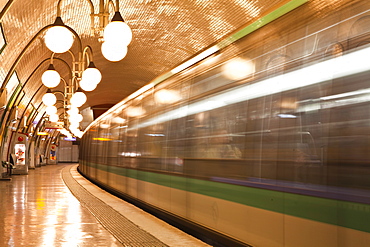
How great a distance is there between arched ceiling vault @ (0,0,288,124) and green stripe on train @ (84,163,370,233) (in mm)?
5968

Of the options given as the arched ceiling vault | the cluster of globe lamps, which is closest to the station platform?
the cluster of globe lamps

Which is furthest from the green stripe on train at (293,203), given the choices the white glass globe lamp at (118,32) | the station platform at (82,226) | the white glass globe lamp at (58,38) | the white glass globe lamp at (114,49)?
the white glass globe lamp at (58,38)

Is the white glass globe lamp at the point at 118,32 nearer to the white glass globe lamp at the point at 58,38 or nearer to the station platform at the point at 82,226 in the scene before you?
the white glass globe lamp at the point at 58,38

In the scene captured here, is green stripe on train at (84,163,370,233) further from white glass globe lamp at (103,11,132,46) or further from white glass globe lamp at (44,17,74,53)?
white glass globe lamp at (44,17,74,53)

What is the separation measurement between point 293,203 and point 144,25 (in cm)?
1670

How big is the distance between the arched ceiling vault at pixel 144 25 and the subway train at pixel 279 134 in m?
5.15

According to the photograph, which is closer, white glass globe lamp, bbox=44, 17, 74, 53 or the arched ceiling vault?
white glass globe lamp, bbox=44, 17, 74, 53

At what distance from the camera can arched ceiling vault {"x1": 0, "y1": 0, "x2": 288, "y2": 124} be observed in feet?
51.5

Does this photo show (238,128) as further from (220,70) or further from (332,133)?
(332,133)

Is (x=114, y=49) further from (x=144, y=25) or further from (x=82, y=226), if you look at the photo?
(x=144, y=25)

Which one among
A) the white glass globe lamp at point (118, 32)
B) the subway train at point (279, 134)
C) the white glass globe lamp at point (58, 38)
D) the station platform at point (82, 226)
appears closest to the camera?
the subway train at point (279, 134)

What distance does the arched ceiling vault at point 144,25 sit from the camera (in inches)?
618

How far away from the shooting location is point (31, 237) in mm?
7551

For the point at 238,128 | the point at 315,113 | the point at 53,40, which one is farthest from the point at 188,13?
→ the point at 315,113
